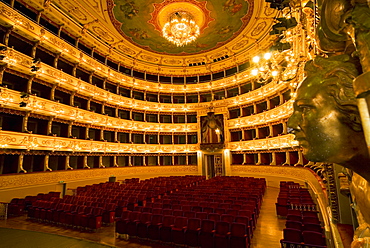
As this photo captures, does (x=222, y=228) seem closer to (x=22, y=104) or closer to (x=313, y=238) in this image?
(x=313, y=238)

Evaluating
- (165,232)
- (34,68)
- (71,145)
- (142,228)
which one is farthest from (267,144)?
(34,68)

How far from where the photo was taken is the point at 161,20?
16797 mm

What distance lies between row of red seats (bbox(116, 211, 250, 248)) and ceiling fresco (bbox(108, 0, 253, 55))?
1440 centimetres

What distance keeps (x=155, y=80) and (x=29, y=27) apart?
14.1 meters

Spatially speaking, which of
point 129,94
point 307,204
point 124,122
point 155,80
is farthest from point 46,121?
point 307,204

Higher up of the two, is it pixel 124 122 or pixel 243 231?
pixel 124 122

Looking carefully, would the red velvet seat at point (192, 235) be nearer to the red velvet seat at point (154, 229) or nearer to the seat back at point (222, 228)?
the seat back at point (222, 228)

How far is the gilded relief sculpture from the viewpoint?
77 centimetres

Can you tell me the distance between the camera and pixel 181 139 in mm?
25188

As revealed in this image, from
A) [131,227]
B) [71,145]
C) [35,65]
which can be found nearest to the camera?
[131,227]

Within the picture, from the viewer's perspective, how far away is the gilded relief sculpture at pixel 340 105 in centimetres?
77

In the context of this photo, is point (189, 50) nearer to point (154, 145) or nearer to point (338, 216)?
point (154, 145)

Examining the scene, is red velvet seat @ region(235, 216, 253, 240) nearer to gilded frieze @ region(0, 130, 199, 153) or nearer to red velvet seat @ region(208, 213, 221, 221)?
red velvet seat @ region(208, 213, 221, 221)

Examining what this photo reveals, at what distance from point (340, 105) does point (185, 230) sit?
563 centimetres
